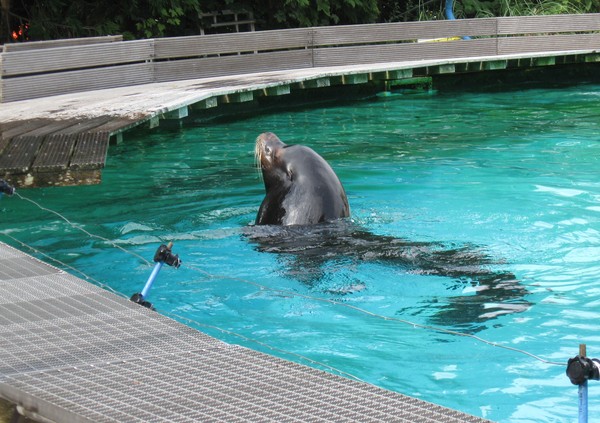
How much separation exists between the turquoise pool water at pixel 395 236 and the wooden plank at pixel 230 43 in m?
1.80

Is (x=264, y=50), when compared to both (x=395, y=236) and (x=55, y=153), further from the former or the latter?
(x=395, y=236)

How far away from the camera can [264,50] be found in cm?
1633

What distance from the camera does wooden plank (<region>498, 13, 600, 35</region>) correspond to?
696 inches

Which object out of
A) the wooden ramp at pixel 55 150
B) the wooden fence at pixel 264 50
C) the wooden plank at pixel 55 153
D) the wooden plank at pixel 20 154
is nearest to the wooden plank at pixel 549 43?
the wooden fence at pixel 264 50

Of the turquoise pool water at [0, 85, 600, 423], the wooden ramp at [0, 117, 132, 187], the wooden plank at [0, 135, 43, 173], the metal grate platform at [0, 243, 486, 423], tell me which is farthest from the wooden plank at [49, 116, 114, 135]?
the metal grate platform at [0, 243, 486, 423]

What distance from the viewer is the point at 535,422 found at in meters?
4.36

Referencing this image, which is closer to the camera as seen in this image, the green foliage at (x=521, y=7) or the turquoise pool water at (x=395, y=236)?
the turquoise pool water at (x=395, y=236)

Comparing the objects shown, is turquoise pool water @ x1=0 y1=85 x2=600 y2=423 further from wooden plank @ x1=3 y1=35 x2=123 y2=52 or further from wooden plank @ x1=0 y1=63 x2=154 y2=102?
wooden plank @ x1=3 y1=35 x2=123 y2=52

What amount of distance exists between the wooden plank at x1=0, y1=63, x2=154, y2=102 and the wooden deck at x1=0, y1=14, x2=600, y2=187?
0.01 m

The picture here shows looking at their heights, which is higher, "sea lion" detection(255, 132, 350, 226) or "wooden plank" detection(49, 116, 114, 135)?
"wooden plank" detection(49, 116, 114, 135)

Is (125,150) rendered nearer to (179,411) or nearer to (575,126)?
(575,126)

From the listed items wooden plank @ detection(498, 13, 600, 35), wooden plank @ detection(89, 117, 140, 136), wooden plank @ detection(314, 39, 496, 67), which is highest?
wooden plank @ detection(498, 13, 600, 35)

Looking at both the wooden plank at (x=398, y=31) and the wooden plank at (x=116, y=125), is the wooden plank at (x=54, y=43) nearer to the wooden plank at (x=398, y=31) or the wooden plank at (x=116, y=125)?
the wooden plank at (x=398, y=31)

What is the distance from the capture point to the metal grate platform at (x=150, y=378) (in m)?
2.92
